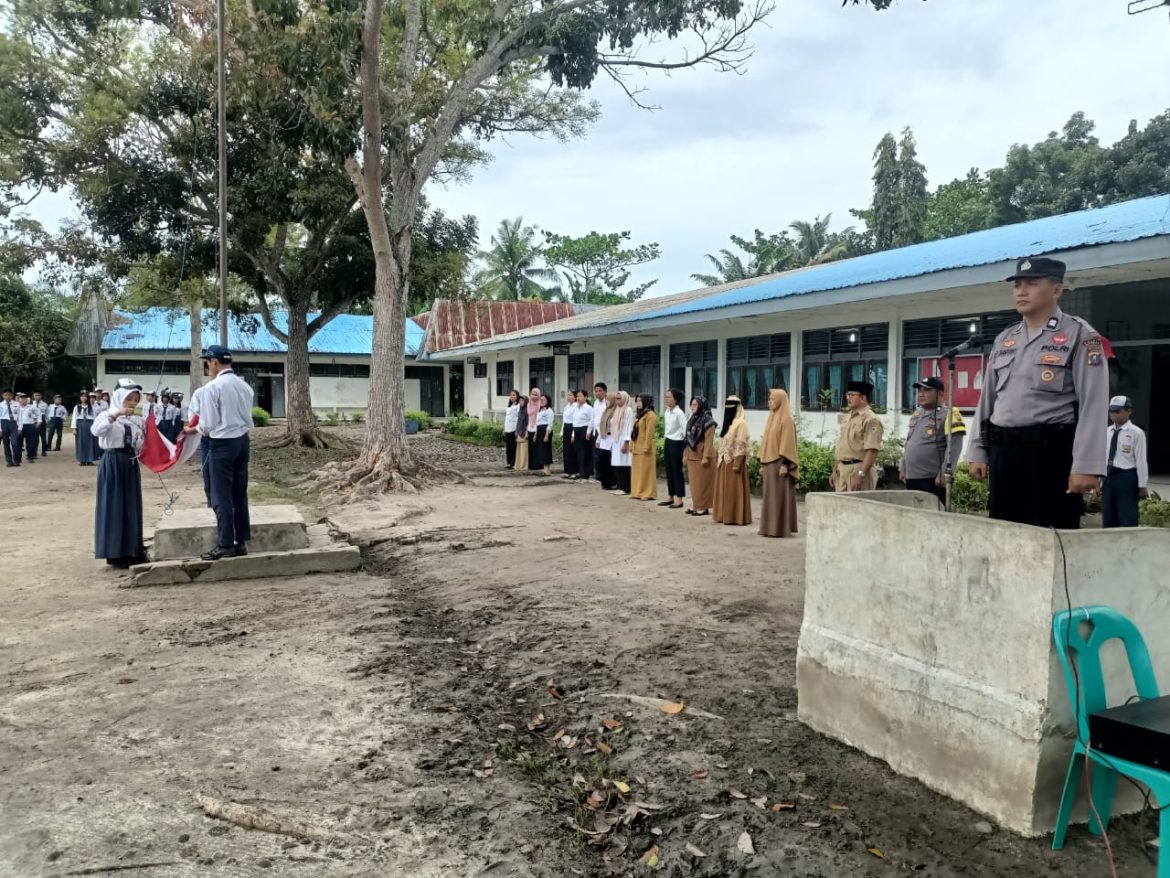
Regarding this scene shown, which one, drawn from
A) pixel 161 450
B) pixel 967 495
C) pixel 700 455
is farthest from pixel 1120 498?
pixel 161 450

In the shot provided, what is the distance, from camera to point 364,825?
2.89 m

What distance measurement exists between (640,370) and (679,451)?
27.8 ft

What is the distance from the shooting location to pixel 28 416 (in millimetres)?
18375

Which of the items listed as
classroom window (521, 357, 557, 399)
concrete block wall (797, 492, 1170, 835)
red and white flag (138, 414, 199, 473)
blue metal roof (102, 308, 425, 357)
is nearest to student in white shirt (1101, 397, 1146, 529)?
concrete block wall (797, 492, 1170, 835)

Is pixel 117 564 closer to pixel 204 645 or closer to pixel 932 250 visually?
pixel 204 645

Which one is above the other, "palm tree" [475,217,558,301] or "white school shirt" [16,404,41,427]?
"palm tree" [475,217,558,301]

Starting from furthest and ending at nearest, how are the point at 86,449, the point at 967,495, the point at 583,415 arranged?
the point at 86,449 < the point at 583,415 < the point at 967,495

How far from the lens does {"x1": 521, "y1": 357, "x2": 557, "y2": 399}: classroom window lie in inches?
969

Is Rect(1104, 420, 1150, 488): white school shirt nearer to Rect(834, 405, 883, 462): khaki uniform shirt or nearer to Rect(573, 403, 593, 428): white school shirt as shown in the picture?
Rect(834, 405, 883, 462): khaki uniform shirt

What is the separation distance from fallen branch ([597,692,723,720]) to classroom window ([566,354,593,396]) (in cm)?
1788

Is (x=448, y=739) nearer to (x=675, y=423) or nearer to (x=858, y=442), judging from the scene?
(x=858, y=442)

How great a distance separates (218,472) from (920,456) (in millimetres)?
5799

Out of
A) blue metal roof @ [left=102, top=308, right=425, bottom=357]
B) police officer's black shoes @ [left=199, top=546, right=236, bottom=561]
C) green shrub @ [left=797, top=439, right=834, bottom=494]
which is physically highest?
blue metal roof @ [left=102, top=308, right=425, bottom=357]

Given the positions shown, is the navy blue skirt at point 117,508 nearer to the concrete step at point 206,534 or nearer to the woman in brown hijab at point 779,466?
the concrete step at point 206,534
